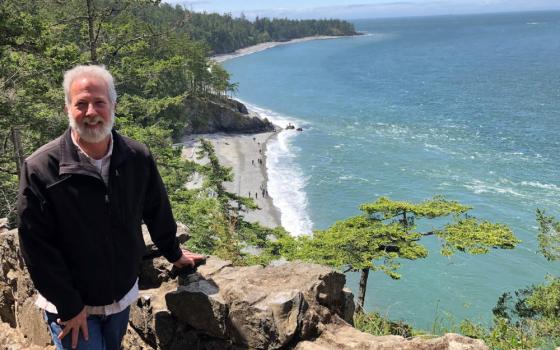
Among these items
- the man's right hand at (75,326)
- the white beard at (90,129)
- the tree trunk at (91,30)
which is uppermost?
the tree trunk at (91,30)

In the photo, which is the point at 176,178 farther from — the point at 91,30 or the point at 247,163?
the point at 247,163

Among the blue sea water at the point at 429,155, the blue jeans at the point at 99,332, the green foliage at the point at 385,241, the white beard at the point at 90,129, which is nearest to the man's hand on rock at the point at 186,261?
the blue jeans at the point at 99,332

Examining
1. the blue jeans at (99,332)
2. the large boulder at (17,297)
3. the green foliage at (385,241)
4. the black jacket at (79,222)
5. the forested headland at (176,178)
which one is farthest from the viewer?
the green foliage at (385,241)

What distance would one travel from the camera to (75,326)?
329 centimetres

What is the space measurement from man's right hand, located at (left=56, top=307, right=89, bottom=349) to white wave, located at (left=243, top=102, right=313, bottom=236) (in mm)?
32477

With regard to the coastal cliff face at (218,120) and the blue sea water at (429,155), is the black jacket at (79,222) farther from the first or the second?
the coastal cliff face at (218,120)

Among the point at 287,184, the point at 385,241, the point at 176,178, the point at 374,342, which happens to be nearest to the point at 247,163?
the point at 287,184

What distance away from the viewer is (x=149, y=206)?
382 cm

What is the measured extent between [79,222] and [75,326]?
75 centimetres

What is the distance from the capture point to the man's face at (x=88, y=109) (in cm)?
314

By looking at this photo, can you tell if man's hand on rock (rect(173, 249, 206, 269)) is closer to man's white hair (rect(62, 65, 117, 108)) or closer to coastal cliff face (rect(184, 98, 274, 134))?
man's white hair (rect(62, 65, 117, 108))

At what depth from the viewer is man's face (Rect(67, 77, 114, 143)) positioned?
3139 mm

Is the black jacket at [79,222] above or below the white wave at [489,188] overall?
above

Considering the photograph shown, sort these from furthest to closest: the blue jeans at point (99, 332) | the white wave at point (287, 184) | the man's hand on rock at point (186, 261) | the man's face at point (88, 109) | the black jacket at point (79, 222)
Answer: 1. the white wave at point (287, 184)
2. the man's hand on rock at point (186, 261)
3. the blue jeans at point (99, 332)
4. the man's face at point (88, 109)
5. the black jacket at point (79, 222)
